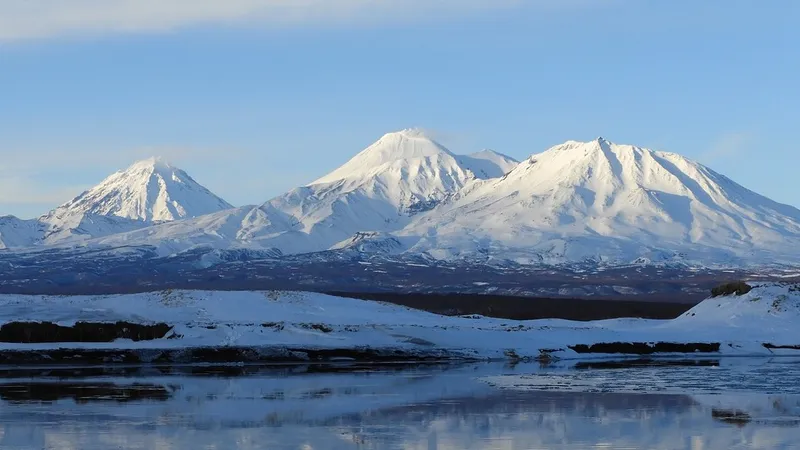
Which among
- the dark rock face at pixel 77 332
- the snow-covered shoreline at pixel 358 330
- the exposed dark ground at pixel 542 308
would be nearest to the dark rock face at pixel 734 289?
the snow-covered shoreline at pixel 358 330

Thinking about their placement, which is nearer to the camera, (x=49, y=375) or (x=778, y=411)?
(x=778, y=411)

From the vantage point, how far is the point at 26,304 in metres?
57.8

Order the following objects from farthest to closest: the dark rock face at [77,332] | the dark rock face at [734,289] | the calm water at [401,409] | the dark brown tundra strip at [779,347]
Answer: the dark rock face at [734,289]
the dark brown tundra strip at [779,347]
the dark rock face at [77,332]
the calm water at [401,409]

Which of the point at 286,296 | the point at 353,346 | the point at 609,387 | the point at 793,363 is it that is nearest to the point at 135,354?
the point at 353,346

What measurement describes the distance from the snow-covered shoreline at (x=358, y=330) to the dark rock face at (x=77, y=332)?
0.23 meters

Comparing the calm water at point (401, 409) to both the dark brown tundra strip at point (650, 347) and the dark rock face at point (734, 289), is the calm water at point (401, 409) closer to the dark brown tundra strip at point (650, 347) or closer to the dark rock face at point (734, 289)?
the dark brown tundra strip at point (650, 347)

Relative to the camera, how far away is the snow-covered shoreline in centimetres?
5019

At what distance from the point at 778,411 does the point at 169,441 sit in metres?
13.3

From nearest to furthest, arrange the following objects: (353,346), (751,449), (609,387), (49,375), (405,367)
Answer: (751,449), (609,387), (49,375), (405,367), (353,346)

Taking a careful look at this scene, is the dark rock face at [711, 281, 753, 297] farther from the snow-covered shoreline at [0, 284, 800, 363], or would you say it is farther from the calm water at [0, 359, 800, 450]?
the calm water at [0, 359, 800, 450]

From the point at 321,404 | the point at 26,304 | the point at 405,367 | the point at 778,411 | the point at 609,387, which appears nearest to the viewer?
the point at 778,411

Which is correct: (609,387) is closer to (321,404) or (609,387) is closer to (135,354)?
(321,404)

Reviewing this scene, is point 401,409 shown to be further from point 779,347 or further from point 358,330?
point 779,347

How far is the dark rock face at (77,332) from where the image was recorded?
170 feet
